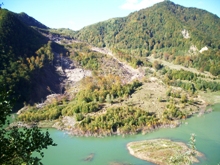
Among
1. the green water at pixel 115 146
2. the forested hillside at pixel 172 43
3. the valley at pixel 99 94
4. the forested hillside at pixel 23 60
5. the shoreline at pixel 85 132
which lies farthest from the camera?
the forested hillside at pixel 172 43

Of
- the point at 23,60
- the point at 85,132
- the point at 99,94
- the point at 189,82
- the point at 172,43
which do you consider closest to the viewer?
the point at 85,132

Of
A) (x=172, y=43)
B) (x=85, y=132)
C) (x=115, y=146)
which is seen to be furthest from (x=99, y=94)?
(x=172, y=43)

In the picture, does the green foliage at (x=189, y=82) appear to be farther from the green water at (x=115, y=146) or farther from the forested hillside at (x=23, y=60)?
the forested hillside at (x=23, y=60)

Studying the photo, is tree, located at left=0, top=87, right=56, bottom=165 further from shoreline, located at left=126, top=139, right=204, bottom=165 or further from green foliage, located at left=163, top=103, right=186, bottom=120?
green foliage, located at left=163, top=103, right=186, bottom=120

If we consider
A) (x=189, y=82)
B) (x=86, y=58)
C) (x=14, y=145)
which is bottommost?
(x=189, y=82)

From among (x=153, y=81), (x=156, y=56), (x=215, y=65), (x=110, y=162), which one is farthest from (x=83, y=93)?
(x=156, y=56)

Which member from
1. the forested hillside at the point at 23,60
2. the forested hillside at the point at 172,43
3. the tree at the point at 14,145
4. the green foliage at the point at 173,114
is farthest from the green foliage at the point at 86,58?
the tree at the point at 14,145

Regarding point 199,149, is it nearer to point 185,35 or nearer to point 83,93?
point 83,93

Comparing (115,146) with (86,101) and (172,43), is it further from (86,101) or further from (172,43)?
(172,43)
